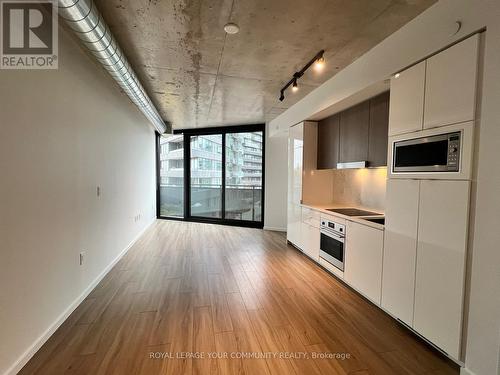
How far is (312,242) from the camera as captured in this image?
4.04 m

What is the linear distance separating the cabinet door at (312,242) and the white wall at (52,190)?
123 inches

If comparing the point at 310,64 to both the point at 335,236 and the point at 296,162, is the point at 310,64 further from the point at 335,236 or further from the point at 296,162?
the point at 335,236

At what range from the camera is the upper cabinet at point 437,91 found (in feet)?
5.65

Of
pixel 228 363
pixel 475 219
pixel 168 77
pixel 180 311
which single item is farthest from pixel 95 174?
pixel 475 219

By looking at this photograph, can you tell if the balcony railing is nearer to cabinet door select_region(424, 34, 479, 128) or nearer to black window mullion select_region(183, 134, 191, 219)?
black window mullion select_region(183, 134, 191, 219)

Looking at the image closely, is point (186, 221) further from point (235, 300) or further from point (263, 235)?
point (235, 300)

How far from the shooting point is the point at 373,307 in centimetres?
273

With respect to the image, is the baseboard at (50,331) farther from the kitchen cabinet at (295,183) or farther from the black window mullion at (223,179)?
the black window mullion at (223,179)

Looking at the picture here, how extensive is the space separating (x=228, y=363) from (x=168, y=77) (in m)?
3.50

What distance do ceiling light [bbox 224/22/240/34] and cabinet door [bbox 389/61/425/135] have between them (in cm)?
158

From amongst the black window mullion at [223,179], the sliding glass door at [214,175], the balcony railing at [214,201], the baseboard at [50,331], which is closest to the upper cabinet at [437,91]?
the baseboard at [50,331]

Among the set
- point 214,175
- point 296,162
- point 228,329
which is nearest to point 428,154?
point 228,329

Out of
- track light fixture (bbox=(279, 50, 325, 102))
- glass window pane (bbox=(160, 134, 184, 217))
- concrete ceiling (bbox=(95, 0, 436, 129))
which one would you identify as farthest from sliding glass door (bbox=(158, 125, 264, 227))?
track light fixture (bbox=(279, 50, 325, 102))

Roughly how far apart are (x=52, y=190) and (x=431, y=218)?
3240 millimetres
